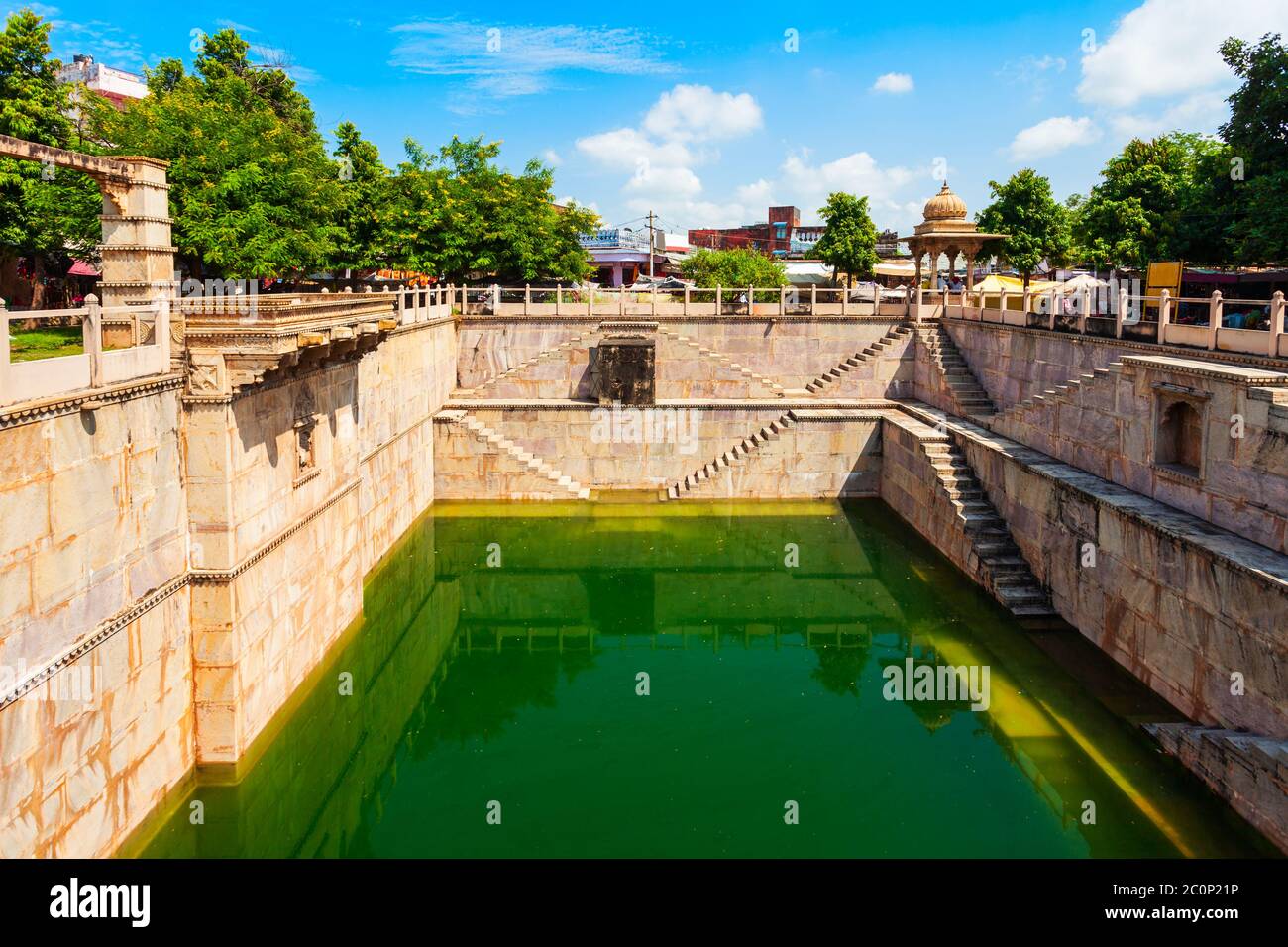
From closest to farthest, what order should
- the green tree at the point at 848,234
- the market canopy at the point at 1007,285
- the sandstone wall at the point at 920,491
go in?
1. the sandstone wall at the point at 920,491
2. the market canopy at the point at 1007,285
3. the green tree at the point at 848,234

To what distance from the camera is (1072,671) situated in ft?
52.2

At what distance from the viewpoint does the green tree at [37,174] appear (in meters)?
21.7

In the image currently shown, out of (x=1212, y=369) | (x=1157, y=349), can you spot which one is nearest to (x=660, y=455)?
(x=1157, y=349)

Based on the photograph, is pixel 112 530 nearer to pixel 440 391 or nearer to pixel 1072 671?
pixel 1072 671

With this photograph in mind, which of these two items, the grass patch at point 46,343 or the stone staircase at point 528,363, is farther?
the stone staircase at point 528,363

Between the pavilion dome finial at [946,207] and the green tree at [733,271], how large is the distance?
12852 millimetres

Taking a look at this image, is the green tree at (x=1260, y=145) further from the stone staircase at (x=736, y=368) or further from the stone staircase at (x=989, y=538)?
the stone staircase at (x=736, y=368)

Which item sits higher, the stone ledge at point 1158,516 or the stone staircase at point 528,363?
the stone staircase at point 528,363

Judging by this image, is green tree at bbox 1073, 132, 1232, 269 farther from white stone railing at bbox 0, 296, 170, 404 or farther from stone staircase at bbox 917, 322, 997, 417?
white stone railing at bbox 0, 296, 170, 404

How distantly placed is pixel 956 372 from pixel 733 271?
66.6ft

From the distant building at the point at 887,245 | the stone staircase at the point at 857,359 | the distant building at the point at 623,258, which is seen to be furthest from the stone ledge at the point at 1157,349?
the distant building at the point at 887,245

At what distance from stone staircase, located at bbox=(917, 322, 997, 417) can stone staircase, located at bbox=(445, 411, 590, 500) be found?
10.6 meters

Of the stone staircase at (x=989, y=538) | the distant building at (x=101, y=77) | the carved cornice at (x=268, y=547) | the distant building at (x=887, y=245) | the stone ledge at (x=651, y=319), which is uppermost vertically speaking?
the distant building at (x=101, y=77)

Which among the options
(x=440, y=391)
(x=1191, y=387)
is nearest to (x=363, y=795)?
(x=1191, y=387)
